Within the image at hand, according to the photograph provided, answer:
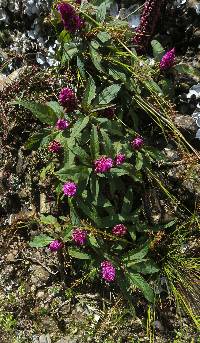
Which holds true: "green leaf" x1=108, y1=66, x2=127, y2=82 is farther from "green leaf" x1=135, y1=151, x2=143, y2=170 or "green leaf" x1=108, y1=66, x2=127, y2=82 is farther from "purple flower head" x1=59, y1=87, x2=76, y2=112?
"green leaf" x1=135, y1=151, x2=143, y2=170

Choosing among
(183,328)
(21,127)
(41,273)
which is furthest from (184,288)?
(21,127)

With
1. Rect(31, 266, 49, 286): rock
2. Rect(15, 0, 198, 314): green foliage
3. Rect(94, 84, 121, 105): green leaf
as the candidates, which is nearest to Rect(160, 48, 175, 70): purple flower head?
Rect(15, 0, 198, 314): green foliage

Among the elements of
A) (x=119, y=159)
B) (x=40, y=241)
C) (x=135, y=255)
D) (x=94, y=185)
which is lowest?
(x=135, y=255)

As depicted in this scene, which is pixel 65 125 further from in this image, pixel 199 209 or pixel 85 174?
pixel 199 209

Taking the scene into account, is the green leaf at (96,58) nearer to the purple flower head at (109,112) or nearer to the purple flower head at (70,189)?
the purple flower head at (109,112)

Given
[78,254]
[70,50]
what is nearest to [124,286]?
[78,254]

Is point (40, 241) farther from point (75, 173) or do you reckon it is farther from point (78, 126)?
point (78, 126)
